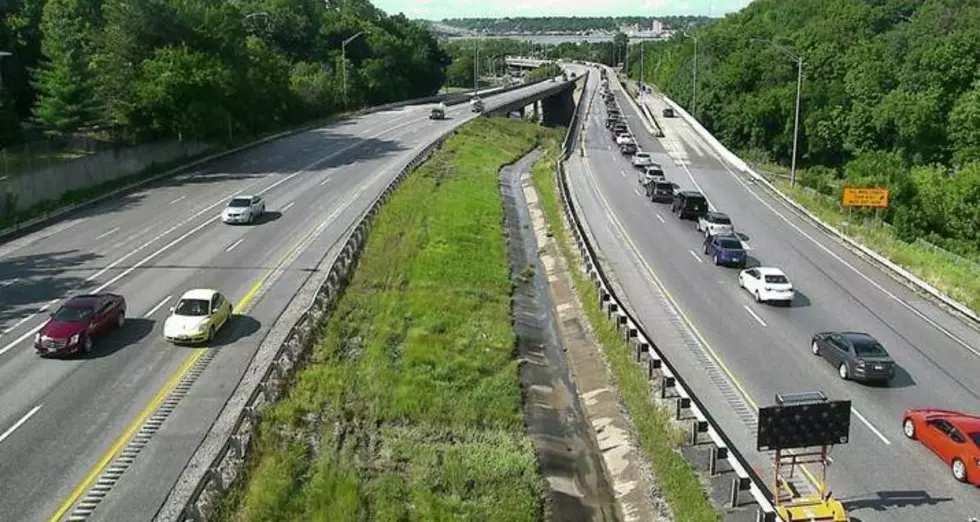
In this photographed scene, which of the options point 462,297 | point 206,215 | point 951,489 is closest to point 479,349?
point 462,297

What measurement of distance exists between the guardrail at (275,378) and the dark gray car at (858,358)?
16.2m

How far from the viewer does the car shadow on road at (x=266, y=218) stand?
157ft

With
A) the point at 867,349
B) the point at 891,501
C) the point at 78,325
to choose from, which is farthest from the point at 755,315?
the point at 78,325

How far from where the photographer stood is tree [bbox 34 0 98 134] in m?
61.6

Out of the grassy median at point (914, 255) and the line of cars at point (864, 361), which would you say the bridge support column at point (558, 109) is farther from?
the line of cars at point (864, 361)

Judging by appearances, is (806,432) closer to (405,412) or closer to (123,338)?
(405,412)

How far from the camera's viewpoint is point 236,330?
30.6 metres

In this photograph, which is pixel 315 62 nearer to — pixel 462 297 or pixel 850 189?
pixel 850 189

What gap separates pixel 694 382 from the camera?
27.0m

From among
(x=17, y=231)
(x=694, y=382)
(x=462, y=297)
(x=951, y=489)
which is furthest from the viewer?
(x=17, y=231)

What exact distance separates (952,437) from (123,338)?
23998mm

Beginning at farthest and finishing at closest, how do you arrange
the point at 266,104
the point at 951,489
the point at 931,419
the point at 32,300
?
1. the point at 266,104
2. the point at 32,300
3. the point at 931,419
4. the point at 951,489

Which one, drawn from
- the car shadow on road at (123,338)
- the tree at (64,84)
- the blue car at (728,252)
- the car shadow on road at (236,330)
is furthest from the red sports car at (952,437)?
the tree at (64,84)

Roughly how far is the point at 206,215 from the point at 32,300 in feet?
54.1
